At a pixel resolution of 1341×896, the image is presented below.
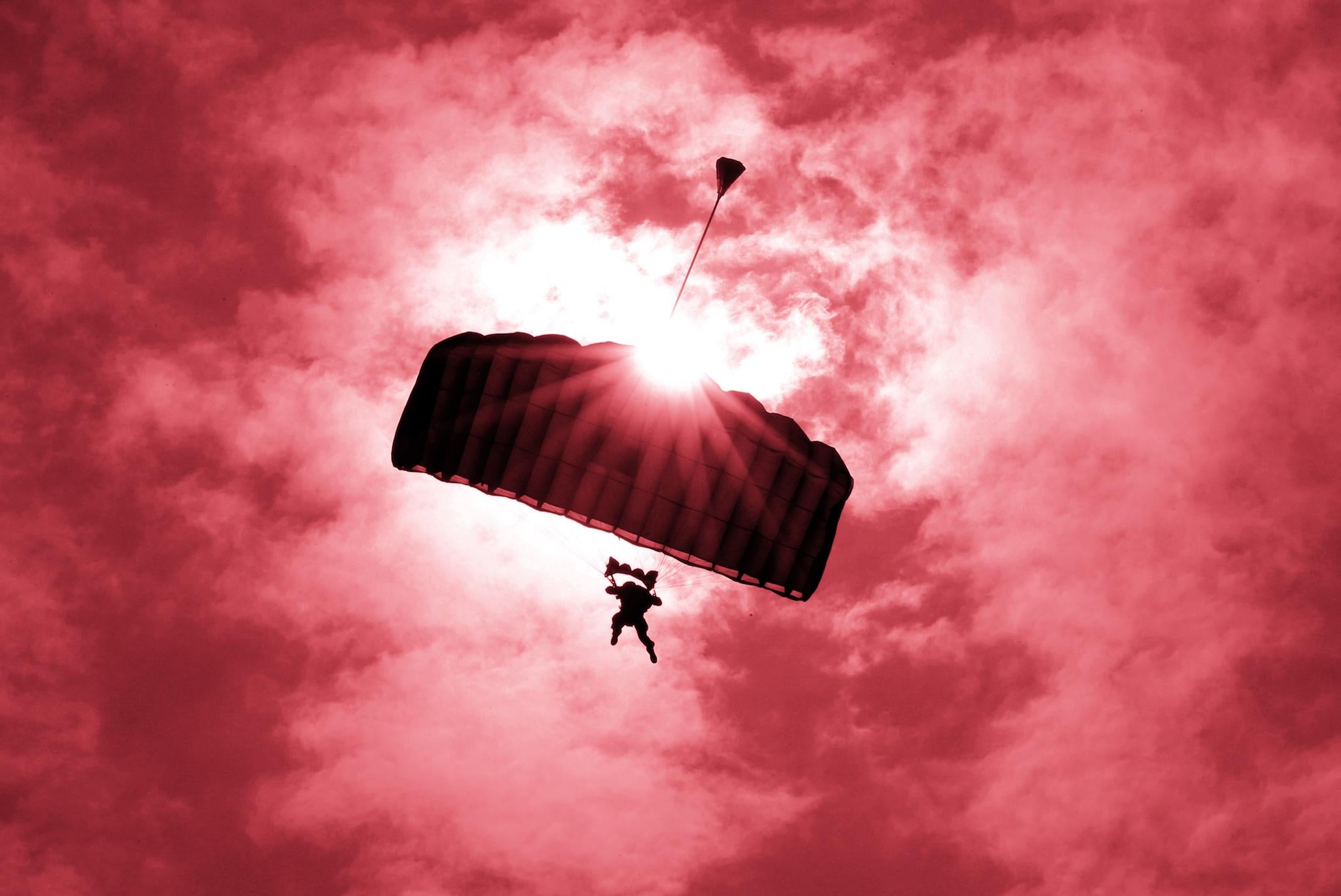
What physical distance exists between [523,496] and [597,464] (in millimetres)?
1383

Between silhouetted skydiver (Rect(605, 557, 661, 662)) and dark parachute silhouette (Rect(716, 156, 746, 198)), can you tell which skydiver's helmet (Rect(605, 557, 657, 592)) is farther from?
dark parachute silhouette (Rect(716, 156, 746, 198))

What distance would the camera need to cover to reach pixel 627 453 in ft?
64.4

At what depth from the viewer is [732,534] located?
65.4 feet

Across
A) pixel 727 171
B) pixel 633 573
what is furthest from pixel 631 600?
pixel 727 171

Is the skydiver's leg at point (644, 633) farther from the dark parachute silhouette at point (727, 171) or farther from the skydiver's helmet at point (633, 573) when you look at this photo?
the dark parachute silhouette at point (727, 171)

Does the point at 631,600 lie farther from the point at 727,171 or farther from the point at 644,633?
the point at 727,171

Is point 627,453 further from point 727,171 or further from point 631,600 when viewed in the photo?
point 727,171

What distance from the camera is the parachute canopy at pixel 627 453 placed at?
19.5 meters

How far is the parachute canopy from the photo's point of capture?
63.9ft

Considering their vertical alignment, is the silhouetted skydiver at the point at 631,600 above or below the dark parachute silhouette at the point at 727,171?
below

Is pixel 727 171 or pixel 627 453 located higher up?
pixel 727 171

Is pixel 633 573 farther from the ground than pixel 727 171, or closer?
closer

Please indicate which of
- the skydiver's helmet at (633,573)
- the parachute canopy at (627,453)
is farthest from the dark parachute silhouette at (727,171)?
the skydiver's helmet at (633,573)

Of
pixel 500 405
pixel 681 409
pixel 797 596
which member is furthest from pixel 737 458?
pixel 500 405
